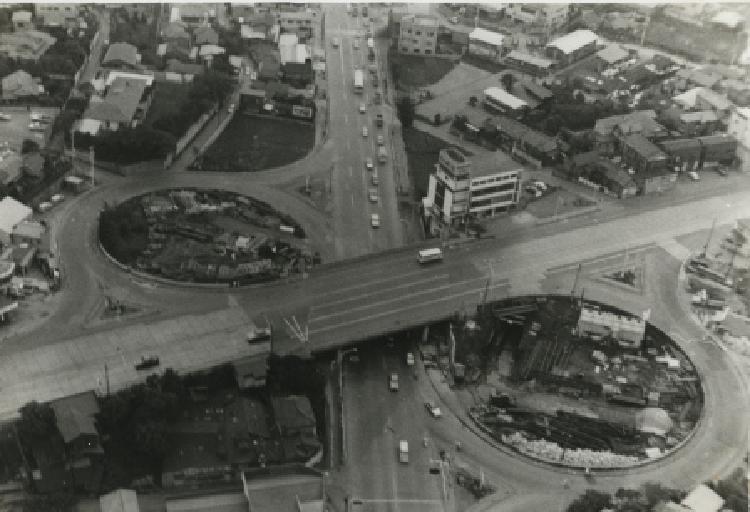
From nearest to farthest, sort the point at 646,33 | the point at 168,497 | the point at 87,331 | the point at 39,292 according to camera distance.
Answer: the point at 168,497, the point at 87,331, the point at 39,292, the point at 646,33

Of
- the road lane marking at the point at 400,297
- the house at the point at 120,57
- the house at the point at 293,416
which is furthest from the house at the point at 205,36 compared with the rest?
the house at the point at 293,416

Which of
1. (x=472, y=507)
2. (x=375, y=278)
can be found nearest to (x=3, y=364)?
(x=375, y=278)

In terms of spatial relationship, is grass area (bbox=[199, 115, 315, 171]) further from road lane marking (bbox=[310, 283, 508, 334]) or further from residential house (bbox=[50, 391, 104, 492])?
residential house (bbox=[50, 391, 104, 492])

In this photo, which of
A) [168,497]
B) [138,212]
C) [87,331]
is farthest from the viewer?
[138,212]

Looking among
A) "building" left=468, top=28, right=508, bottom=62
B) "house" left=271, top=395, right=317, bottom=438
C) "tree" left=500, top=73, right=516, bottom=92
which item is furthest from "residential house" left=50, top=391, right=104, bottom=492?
"building" left=468, top=28, right=508, bottom=62

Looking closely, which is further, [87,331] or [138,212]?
[138,212]

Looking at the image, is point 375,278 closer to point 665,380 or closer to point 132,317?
point 132,317
